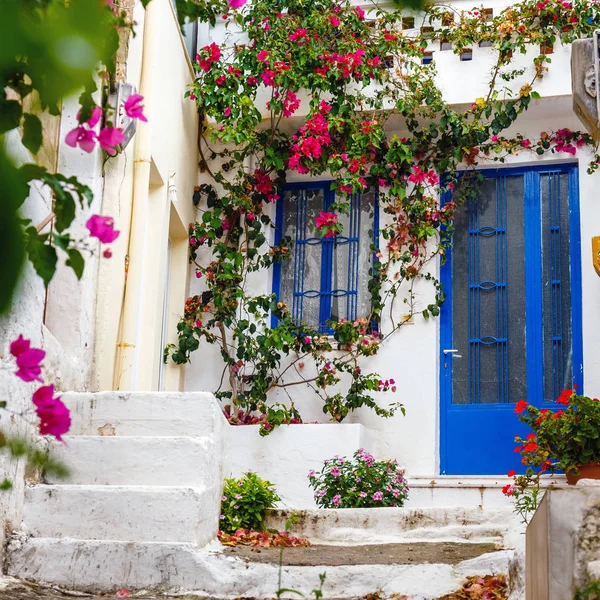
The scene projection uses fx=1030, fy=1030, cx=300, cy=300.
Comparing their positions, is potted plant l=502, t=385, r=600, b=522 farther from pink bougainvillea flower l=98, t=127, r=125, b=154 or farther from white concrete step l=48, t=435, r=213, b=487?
pink bougainvillea flower l=98, t=127, r=125, b=154

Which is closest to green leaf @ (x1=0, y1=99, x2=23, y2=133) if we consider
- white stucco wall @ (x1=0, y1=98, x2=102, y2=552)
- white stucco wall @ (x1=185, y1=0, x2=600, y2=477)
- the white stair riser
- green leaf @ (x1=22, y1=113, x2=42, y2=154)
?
green leaf @ (x1=22, y1=113, x2=42, y2=154)

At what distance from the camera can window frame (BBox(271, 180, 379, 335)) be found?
9406 mm

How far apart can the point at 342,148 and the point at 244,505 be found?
4320 millimetres

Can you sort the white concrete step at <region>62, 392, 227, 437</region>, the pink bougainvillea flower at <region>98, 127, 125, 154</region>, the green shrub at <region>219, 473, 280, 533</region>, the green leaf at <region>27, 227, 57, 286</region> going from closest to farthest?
the green leaf at <region>27, 227, 57, 286</region>, the pink bougainvillea flower at <region>98, 127, 125, 154</region>, the white concrete step at <region>62, 392, 227, 437</region>, the green shrub at <region>219, 473, 280, 533</region>

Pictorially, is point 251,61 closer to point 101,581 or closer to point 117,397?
point 117,397

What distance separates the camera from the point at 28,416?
5.27 m

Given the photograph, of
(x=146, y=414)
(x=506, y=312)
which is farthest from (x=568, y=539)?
(x=506, y=312)

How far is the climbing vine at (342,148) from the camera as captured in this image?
9.02 meters

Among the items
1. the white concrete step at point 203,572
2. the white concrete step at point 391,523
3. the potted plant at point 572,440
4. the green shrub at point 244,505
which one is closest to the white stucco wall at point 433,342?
the potted plant at point 572,440

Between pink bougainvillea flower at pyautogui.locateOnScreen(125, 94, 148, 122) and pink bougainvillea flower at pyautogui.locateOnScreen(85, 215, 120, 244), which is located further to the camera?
pink bougainvillea flower at pyautogui.locateOnScreen(125, 94, 148, 122)

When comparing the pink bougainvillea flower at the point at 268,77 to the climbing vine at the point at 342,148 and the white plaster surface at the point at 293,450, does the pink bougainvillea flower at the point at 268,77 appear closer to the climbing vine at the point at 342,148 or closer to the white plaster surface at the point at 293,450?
the climbing vine at the point at 342,148

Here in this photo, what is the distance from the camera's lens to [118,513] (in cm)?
504

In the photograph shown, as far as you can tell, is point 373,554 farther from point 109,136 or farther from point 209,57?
point 209,57

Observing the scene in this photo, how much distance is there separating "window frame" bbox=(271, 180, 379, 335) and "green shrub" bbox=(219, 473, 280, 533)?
10.9 ft
